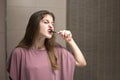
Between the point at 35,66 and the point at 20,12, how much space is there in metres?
0.45

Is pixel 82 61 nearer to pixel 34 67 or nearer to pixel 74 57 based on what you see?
pixel 74 57

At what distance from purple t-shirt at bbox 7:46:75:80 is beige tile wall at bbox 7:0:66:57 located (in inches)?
11.0

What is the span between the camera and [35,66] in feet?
4.13

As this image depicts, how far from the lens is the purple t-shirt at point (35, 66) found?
126 centimetres

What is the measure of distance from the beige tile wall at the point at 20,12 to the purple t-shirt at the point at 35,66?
0.28 meters

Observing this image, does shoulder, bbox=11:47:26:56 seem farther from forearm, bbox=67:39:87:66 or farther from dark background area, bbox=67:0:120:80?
dark background area, bbox=67:0:120:80

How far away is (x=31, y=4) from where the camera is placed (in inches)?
62.1

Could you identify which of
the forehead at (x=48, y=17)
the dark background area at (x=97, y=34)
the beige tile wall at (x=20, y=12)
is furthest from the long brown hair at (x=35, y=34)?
the dark background area at (x=97, y=34)

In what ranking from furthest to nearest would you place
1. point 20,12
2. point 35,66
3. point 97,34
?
point 97,34 → point 20,12 → point 35,66

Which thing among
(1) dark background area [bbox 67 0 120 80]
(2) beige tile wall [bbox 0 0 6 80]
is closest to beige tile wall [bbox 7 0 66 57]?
(2) beige tile wall [bbox 0 0 6 80]

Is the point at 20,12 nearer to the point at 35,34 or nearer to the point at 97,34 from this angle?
the point at 35,34

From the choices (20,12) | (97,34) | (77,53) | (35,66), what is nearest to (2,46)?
(20,12)

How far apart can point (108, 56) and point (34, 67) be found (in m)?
0.84

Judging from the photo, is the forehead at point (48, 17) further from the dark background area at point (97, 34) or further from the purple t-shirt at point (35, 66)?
the dark background area at point (97, 34)
